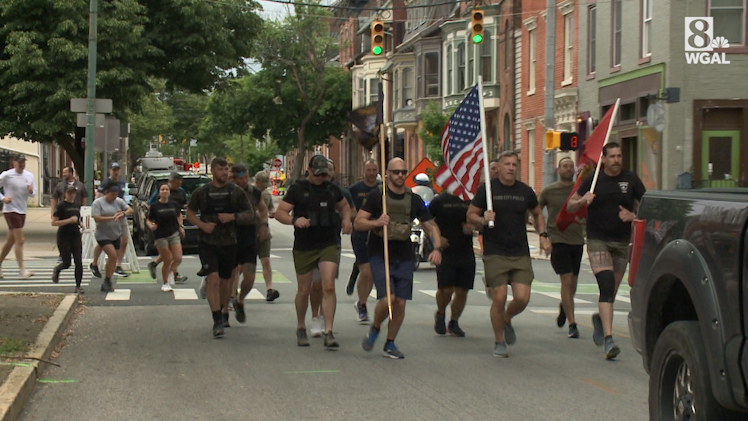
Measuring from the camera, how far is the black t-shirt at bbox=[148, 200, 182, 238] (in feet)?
51.6

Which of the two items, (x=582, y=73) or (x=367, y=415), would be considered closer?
(x=367, y=415)

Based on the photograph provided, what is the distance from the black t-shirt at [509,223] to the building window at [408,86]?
1753 inches

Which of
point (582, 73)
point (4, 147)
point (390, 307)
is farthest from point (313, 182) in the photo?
point (4, 147)

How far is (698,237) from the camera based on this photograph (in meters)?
5.11

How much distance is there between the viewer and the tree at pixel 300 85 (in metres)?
65.8

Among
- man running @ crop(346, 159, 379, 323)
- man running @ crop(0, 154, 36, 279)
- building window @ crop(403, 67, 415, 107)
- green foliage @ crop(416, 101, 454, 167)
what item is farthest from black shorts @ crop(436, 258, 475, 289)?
building window @ crop(403, 67, 415, 107)

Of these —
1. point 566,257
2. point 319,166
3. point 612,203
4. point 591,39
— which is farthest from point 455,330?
point 591,39

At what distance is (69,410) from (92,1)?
15.9 m

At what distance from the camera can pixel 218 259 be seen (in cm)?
1139

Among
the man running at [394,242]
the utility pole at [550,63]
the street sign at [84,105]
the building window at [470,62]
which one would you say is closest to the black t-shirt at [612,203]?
the man running at [394,242]

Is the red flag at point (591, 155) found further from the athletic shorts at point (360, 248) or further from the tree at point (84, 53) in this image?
the tree at point (84, 53)

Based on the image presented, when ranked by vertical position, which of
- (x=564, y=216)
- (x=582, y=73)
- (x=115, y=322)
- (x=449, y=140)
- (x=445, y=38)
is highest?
(x=445, y=38)

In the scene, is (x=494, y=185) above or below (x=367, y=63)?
below

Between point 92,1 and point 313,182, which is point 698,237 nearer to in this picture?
point 313,182
